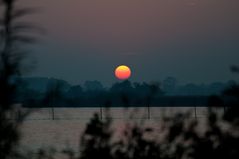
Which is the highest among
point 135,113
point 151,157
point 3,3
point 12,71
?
point 3,3

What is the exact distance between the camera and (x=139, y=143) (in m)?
7.64

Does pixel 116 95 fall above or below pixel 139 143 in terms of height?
above

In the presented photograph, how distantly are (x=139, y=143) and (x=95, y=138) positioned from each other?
20.3 inches

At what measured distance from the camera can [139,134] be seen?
7.72 m

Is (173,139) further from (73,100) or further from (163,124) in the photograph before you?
(73,100)

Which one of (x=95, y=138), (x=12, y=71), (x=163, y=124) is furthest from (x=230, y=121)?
(x=12, y=71)

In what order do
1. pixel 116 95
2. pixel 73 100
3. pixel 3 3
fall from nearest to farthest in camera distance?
1. pixel 3 3
2. pixel 116 95
3. pixel 73 100

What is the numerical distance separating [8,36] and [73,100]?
1.47 m

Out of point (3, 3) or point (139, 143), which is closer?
point (3, 3)

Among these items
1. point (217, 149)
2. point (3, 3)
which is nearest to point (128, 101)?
point (217, 149)

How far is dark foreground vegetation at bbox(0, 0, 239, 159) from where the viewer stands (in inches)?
279

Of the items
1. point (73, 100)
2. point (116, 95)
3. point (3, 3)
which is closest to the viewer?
Answer: point (3, 3)

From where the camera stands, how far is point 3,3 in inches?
271

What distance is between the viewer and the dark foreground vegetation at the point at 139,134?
7.09 m
